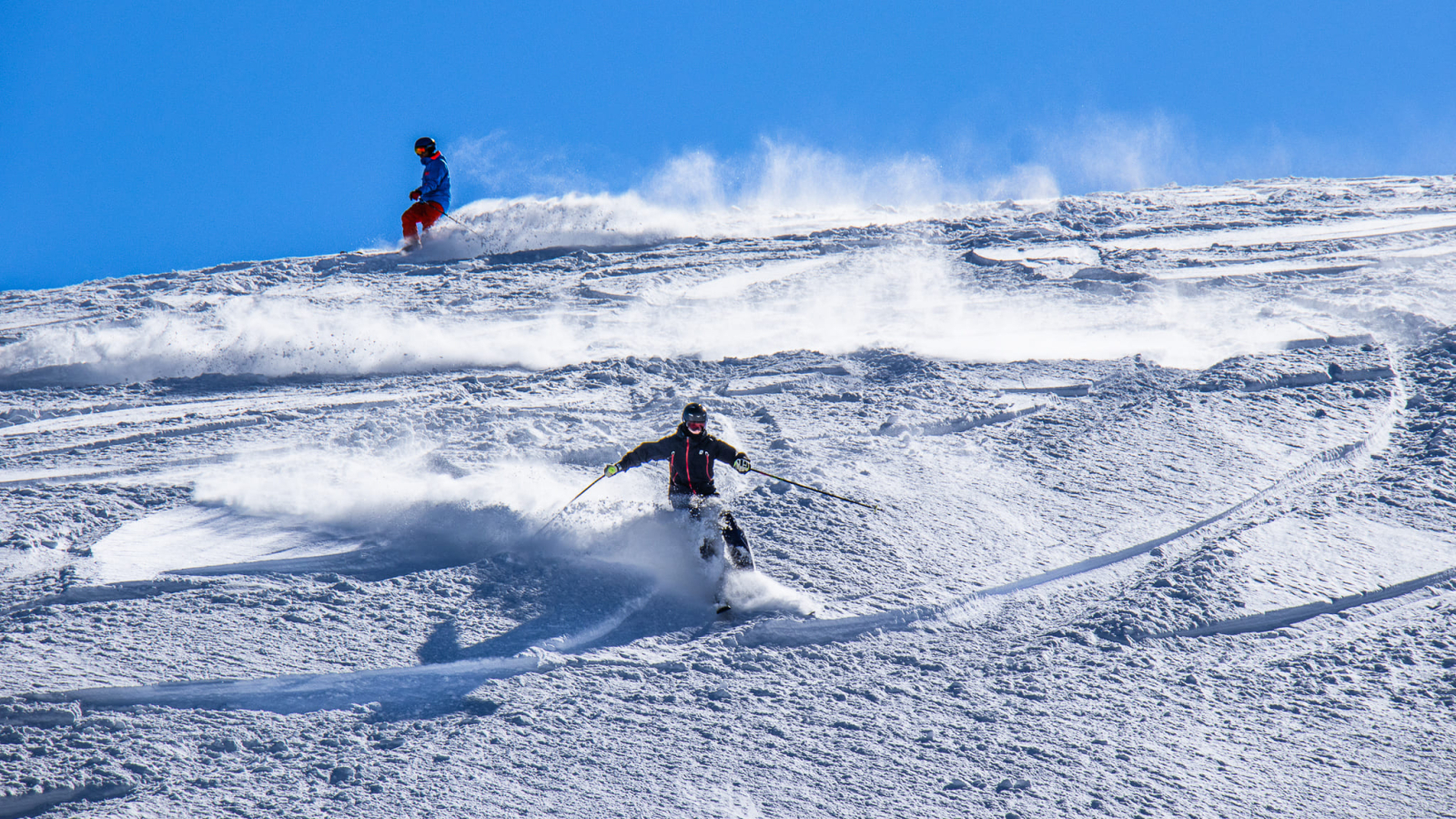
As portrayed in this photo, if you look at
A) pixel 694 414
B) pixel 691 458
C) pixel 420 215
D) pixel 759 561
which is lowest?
pixel 759 561

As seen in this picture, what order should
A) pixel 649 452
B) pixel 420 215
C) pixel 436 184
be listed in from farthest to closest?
pixel 420 215 → pixel 436 184 → pixel 649 452

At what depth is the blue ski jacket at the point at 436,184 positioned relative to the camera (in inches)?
546

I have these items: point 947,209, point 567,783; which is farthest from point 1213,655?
point 947,209

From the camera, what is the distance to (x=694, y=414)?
5.74 meters

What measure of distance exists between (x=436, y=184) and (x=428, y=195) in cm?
19

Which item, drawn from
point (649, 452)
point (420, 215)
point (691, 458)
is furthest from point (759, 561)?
point (420, 215)

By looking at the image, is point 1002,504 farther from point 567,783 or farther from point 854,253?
point 854,253

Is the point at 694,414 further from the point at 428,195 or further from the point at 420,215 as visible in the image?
the point at 420,215

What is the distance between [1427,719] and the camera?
452cm

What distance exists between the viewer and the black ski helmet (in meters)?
5.71

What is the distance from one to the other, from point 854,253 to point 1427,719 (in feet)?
34.3

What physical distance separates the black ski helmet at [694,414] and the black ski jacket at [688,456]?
0.28ft

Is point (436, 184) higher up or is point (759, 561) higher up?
point (436, 184)

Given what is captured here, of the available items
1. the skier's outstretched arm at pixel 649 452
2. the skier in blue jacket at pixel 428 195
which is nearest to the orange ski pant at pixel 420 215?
the skier in blue jacket at pixel 428 195
